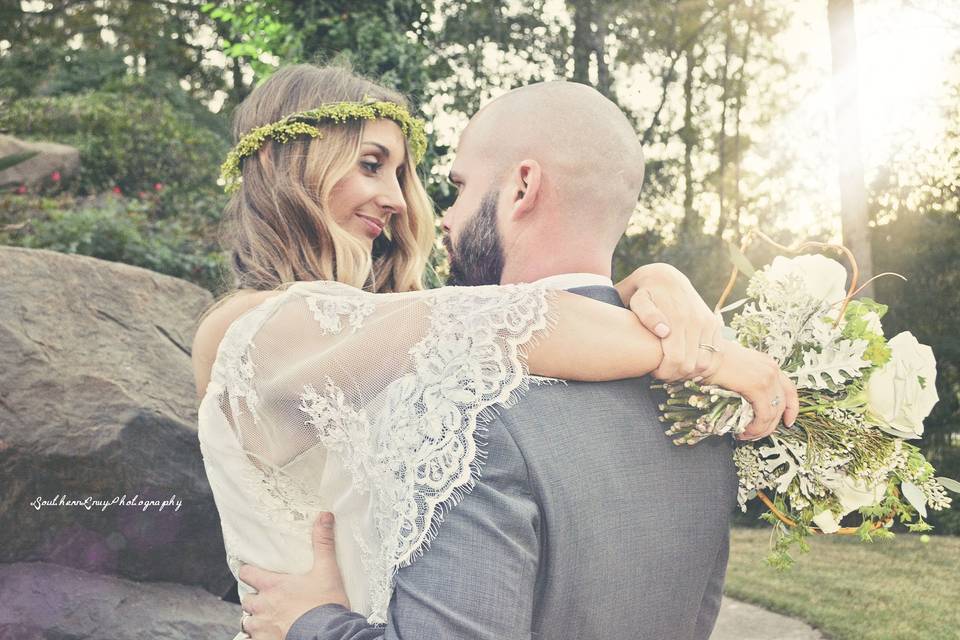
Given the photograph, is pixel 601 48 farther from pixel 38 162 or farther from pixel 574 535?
pixel 574 535

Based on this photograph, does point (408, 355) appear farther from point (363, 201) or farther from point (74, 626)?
point (74, 626)

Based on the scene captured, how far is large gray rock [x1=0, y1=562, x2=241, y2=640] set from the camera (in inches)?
180

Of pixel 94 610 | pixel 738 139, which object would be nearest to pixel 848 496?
pixel 94 610

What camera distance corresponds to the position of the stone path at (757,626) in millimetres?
6000

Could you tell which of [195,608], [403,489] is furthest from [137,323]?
[403,489]

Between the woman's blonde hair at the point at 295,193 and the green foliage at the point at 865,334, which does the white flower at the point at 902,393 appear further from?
the woman's blonde hair at the point at 295,193

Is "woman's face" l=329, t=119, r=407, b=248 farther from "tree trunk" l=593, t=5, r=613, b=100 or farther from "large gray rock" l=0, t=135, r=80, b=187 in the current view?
"tree trunk" l=593, t=5, r=613, b=100

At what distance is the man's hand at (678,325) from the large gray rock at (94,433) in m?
3.61

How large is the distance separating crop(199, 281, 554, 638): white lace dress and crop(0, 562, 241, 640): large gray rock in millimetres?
2975

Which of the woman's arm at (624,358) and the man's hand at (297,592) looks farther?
the man's hand at (297,592)

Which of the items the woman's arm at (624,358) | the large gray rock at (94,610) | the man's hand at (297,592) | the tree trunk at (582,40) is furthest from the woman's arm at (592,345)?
the tree trunk at (582,40)

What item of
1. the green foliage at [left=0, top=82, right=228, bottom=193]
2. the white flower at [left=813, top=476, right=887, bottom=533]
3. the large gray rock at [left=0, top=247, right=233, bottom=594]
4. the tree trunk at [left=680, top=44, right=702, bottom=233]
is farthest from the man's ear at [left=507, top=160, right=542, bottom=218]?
the tree trunk at [left=680, top=44, right=702, bottom=233]

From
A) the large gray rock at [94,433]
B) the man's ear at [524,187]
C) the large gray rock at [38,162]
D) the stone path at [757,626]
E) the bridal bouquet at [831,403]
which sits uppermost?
the large gray rock at [38,162]

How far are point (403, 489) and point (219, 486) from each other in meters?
0.79
